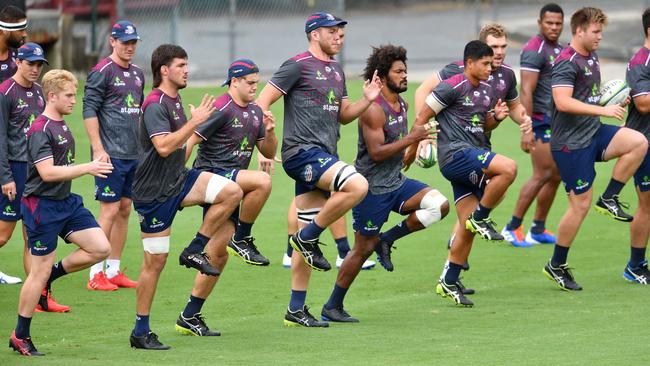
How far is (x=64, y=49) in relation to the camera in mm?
23984

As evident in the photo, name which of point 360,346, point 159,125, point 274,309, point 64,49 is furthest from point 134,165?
point 64,49

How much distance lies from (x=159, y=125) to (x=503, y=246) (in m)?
6.15

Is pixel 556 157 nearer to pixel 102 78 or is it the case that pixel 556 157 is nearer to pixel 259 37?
pixel 102 78

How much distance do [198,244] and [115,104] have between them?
286cm

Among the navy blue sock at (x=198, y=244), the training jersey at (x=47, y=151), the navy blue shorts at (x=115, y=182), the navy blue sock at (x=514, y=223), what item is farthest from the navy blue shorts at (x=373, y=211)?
the navy blue sock at (x=514, y=223)

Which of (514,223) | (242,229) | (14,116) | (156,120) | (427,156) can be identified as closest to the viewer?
(156,120)

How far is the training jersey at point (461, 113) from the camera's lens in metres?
11.5

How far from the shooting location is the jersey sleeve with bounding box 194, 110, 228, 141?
10.2m

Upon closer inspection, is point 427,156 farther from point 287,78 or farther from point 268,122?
point 268,122

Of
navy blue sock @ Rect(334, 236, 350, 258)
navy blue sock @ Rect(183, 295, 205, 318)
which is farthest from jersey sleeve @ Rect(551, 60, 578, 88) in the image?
navy blue sock @ Rect(183, 295, 205, 318)

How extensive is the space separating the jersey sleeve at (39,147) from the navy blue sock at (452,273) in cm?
388

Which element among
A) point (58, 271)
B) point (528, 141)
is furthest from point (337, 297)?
point (528, 141)

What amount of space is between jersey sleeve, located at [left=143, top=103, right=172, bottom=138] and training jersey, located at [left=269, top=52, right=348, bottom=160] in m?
1.26

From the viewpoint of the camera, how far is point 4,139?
36.7 feet
